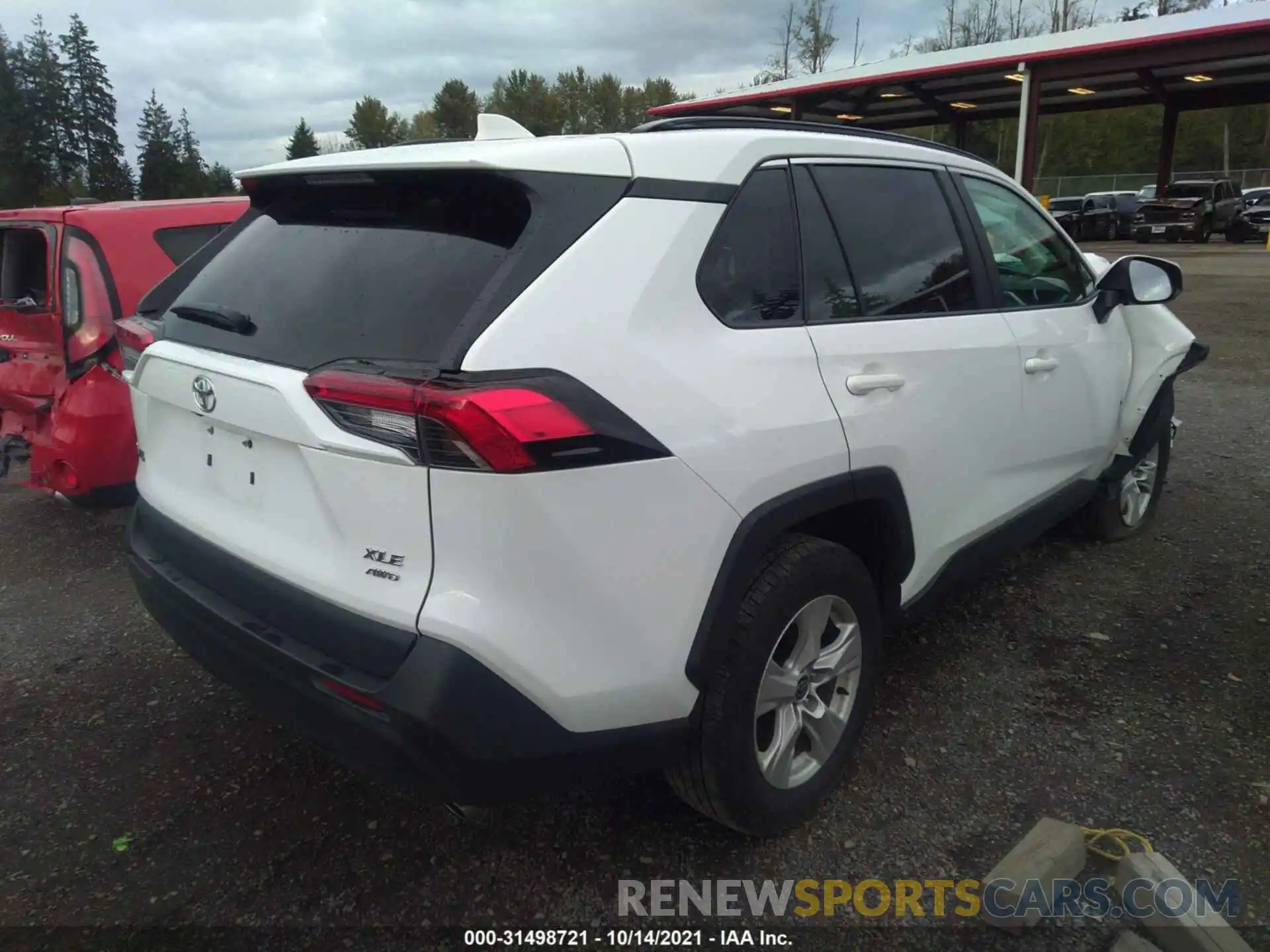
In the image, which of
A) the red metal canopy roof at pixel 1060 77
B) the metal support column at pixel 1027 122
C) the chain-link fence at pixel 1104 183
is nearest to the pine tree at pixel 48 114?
the red metal canopy roof at pixel 1060 77

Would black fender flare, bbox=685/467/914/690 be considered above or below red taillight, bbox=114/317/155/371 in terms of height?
below

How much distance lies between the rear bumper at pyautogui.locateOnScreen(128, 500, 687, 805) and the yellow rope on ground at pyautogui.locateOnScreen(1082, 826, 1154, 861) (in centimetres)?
118

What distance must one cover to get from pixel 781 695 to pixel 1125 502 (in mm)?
2903

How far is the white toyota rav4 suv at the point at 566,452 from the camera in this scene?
1.72m

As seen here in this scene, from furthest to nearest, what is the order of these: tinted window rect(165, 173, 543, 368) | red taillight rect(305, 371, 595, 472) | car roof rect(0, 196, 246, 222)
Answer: car roof rect(0, 196, 246, 222)
tinted window rect(165, 173, 543, 368)
red taillight rect(305, 371, 595, 472)

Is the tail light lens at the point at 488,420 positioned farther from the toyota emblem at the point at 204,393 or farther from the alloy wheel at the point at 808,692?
the alloy wheel at the point at 808,692

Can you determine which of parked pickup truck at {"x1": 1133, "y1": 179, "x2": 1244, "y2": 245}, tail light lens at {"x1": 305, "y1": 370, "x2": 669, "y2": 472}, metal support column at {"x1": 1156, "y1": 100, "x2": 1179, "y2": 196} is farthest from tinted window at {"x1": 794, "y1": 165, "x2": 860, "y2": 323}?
metal support column at {"x1": 1156, "y1": 100, "x2": 1179, "y2": 196}

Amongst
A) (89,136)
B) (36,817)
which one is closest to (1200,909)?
(36,817)

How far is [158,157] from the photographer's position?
107 feet

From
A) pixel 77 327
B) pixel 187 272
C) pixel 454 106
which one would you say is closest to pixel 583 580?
pixel 187 272

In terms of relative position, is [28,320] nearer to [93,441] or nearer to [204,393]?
[93,441]

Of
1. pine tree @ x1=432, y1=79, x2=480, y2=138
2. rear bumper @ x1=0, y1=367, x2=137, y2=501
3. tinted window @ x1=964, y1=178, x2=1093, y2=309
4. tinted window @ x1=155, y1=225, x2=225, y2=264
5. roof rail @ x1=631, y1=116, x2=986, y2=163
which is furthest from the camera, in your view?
pine tree @ x1=432, y1=79, x2=480, y2=138

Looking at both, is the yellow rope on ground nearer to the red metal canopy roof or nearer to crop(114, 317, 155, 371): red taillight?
crop(114, 317, 155, 371): red taillight

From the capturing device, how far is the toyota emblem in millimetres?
2127
